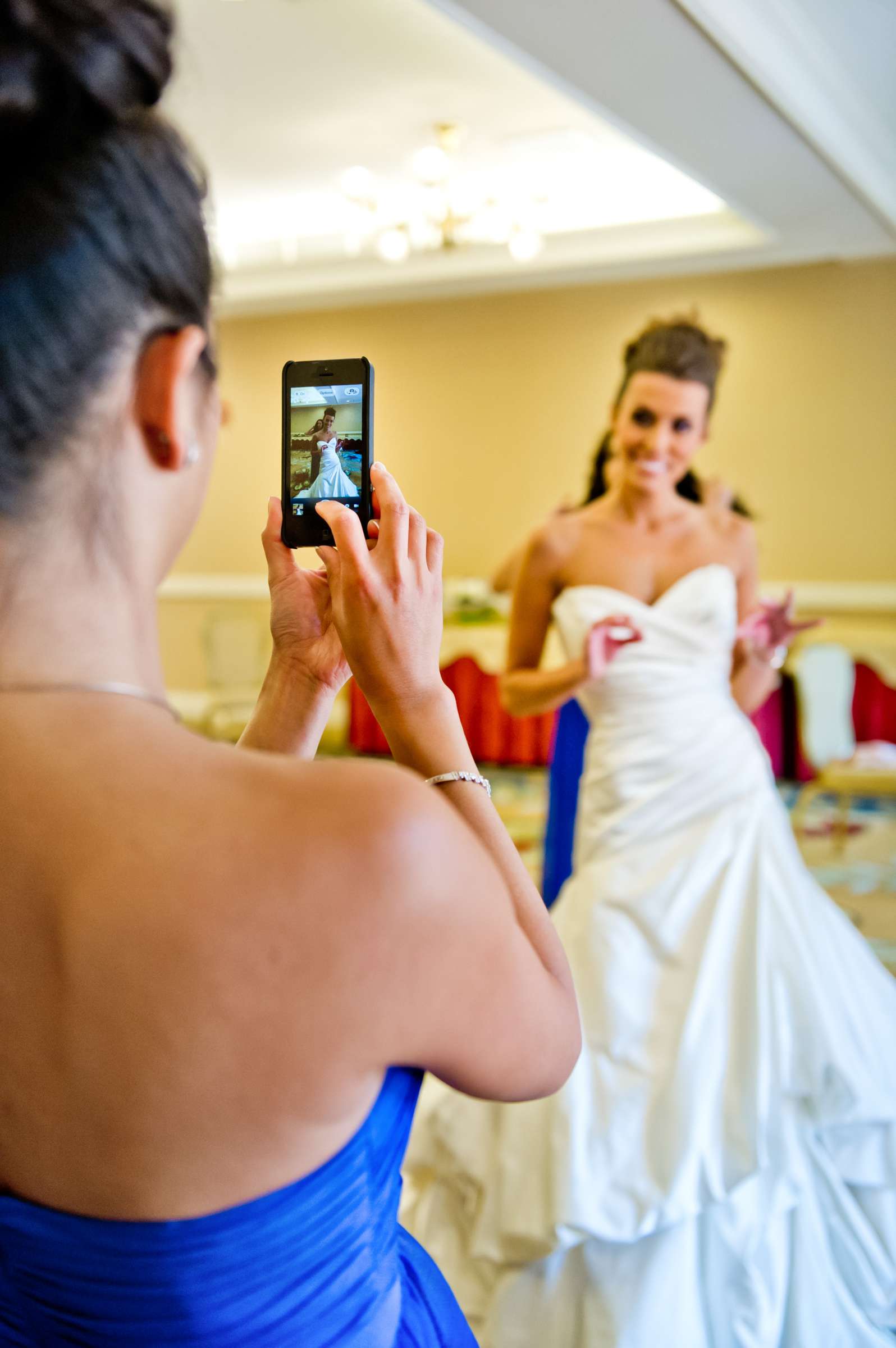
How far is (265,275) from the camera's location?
27.1 feet

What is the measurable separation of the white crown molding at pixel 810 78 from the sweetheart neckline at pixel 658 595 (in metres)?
1.77

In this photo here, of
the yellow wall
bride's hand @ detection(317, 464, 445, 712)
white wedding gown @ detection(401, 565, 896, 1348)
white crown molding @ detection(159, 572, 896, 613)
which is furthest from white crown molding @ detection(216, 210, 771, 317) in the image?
bride's hand @ detection(317, 464, 445, 712)

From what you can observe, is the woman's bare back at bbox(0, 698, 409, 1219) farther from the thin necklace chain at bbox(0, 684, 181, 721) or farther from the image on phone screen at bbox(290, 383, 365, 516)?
the image on phone screen at bbox(290, 383, 365, 516)

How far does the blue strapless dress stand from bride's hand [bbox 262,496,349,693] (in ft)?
1.12

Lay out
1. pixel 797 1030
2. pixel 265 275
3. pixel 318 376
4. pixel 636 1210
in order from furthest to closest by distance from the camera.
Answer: pixel 265 275 < pixel 797 1030 < pixel 636 1210 < pixel 318 376

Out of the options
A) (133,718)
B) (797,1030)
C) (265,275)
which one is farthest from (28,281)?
(265,275)

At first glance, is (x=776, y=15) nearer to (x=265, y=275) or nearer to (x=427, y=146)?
(x=427, y=146)

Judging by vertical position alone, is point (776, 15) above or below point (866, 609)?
above

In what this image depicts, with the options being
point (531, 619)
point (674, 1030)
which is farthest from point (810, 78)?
point (674, 1030)

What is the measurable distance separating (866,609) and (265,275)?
4543mm

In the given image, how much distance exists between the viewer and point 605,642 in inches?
109

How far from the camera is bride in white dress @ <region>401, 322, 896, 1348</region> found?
2178 millimetres

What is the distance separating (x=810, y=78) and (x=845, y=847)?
3568 mm

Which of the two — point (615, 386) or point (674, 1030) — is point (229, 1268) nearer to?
point (674, 1030)
